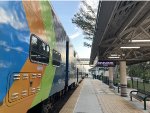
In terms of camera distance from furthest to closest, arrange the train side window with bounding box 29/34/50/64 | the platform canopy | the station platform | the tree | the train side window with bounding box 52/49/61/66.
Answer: the tree
the station platform
the train side window with bounding box 52/49/61/66
the platform canopy
the train side window with bounding box 29/34/50/64

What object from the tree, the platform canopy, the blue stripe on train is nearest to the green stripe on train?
the platform canopy

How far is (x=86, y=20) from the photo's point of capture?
33.8 meters

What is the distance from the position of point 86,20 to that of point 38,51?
27.8 m

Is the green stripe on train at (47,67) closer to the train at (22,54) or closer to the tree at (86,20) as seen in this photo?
the train at (22,54)

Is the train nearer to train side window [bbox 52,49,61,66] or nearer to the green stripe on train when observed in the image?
the green stripe on train

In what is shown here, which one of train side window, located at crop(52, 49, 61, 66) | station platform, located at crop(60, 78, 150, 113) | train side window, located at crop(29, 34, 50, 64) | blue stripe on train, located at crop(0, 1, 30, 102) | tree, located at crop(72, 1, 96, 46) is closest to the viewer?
blue stripe on train, located at crop(0, 1, 30, 102)

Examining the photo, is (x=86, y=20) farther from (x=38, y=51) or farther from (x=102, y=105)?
(x=38, y=51)

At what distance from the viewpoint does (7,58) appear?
4430 millimetres

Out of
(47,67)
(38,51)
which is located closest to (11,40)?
(38,51)

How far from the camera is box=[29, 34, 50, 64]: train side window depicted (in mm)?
5845

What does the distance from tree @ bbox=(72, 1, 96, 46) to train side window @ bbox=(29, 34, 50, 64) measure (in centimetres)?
2574

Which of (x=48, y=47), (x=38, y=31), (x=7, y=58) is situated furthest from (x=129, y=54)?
(x=7, y=58)

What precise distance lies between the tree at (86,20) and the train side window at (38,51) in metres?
25.7

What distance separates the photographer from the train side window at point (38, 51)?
19.2 ft
